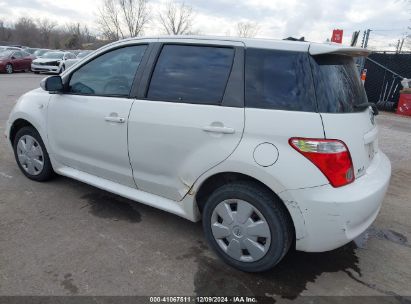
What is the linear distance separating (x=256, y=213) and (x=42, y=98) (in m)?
2.78

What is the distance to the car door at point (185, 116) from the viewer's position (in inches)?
106

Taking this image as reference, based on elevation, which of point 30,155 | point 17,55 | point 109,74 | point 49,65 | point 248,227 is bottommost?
point 49,65

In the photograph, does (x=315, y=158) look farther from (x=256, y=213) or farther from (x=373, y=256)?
(x=373, y=256)

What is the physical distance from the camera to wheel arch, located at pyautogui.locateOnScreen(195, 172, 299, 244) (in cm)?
256

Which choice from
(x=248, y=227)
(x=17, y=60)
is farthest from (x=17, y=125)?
(x=17, y=60)

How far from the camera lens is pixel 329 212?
94.3 inches

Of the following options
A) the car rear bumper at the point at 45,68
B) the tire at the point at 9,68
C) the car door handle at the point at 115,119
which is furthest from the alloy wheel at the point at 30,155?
the tire at the point at 9,68

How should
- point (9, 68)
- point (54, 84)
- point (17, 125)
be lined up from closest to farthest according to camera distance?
point (54, 84) < point (17, 125) < point (9, 68)

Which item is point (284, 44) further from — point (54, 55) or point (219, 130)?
point (54, 55)

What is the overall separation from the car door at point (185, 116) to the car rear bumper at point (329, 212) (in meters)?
0.65

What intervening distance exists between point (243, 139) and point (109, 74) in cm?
164

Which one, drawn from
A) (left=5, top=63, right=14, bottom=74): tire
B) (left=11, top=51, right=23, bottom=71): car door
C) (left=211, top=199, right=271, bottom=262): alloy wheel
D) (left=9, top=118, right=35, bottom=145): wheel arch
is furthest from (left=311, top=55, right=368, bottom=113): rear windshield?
(left=11, top=51, right=23, bottom=71): car door

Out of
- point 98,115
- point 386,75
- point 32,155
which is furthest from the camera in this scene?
point 386,75

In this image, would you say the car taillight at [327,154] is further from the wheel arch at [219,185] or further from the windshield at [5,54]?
the windshield at [5,54]
